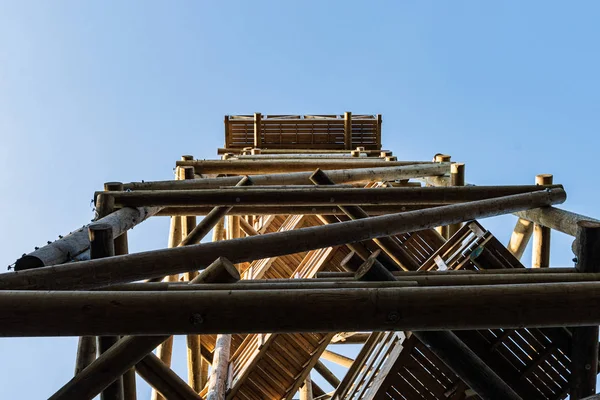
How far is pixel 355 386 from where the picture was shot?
6.15m

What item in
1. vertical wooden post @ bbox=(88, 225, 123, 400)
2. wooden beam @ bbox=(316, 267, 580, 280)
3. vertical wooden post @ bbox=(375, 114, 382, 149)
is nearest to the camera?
vertical wooden post @ bbox=(88, 225, 123, 400)

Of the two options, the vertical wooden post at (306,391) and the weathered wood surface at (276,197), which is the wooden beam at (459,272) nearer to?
the weathered wood surface at (276,197)

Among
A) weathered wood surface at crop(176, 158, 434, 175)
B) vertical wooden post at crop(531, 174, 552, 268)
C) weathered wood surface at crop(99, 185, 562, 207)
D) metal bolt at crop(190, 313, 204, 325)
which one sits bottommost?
metal bolt at crop(190, 313, 204, 325)

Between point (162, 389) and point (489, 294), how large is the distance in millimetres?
3125

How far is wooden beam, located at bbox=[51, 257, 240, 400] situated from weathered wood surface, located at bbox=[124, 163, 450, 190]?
302 centimetres

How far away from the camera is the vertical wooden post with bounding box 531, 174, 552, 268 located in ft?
21.7

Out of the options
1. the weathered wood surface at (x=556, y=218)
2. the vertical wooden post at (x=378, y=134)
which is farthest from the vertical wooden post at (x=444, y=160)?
the vertical wooden post at (x=378, y=134)

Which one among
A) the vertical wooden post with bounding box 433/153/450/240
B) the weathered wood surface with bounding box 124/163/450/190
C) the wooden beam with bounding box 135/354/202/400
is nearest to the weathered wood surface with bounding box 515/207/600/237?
the weathered wood surface with bounding box 124/163/450/190

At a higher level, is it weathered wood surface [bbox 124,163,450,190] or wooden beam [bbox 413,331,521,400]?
weathered wood surface [bbox 124,163,450,190]

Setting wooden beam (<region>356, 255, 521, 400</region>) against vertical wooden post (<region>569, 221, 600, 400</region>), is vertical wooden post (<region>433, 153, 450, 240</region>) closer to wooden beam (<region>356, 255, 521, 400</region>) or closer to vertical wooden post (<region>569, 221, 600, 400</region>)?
vertical wooden post (<region>569, 221, 600, 400</region>)

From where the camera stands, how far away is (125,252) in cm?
581

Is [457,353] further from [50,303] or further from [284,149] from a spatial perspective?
[284,149]

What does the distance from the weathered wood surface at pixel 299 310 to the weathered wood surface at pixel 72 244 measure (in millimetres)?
1117

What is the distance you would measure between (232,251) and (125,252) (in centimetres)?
186
